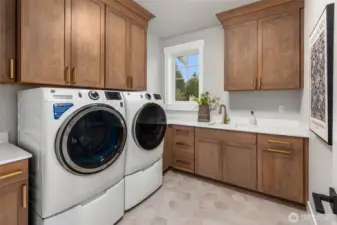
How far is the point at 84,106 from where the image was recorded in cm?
157

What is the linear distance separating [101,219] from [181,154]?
5.38 ft

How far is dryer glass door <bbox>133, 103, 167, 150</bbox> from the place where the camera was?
2173mm

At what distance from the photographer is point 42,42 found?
5.54 ft

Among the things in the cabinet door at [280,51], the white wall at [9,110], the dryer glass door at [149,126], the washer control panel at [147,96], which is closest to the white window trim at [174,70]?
the cabinet door at [280,51]

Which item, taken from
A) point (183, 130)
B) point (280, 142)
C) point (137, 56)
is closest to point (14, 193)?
point (137, 56)

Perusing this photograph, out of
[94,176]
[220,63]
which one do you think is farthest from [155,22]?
[94,176]

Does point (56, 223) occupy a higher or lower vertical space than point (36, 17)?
lower

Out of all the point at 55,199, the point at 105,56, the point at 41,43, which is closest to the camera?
the point at 55,199

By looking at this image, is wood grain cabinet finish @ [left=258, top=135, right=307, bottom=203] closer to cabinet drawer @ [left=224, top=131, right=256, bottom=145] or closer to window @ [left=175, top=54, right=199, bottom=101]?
cabinet drawer @ [left=224, top=131, right=256, bottom=145]

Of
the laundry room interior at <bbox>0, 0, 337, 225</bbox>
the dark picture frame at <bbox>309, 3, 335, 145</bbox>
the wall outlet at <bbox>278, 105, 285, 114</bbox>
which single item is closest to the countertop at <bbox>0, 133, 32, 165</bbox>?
the laundry room interior at <bbox>0, 0, 337, 225</bbox>

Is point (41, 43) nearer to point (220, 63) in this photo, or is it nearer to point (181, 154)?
point (181, 154)

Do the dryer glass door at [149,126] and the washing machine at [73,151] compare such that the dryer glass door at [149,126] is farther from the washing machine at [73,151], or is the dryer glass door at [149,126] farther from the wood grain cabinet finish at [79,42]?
the wood grain cabinet finish at [79,42]

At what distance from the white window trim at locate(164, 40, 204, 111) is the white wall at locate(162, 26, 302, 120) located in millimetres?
82

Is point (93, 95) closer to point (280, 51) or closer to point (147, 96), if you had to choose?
point (147, 96)
